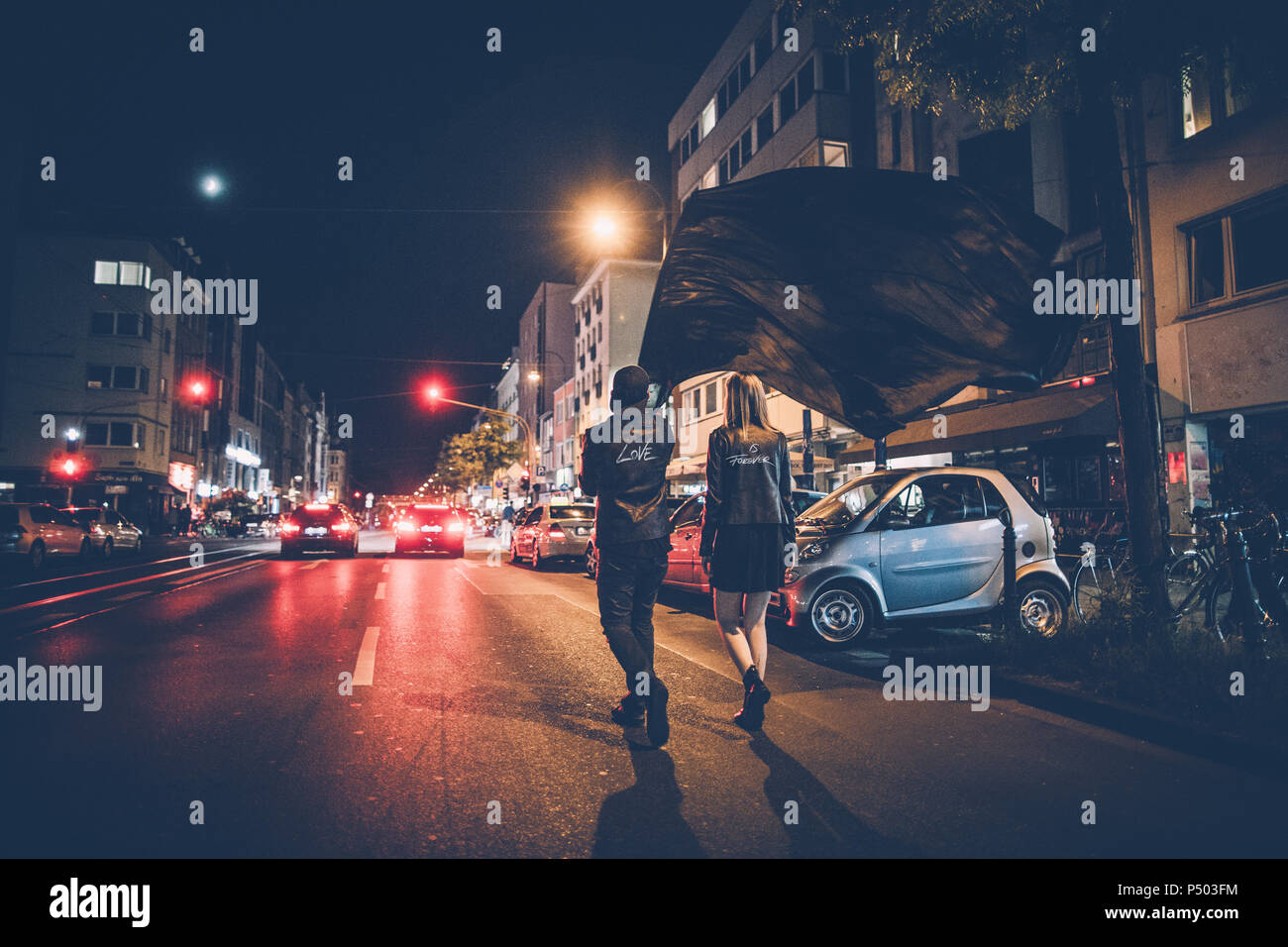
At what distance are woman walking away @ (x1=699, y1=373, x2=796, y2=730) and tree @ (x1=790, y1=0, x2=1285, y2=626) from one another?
3.65 meters

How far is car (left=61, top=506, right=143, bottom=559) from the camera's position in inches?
961

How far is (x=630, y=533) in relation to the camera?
4812 mm

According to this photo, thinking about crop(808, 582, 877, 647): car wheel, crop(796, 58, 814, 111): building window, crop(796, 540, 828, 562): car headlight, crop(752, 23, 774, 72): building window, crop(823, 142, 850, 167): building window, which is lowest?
crop(808, 582, 877, 647): car wheel

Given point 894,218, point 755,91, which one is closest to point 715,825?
→ point 894,218

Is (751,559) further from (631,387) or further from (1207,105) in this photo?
(1207,105)

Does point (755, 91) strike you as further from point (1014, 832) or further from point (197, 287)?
point (197, 287)

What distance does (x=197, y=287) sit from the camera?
58500mm

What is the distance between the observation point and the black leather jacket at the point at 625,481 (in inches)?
190

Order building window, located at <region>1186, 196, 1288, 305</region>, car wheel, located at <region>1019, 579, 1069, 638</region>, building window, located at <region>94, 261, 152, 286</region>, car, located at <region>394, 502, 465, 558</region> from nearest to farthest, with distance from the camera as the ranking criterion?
car wheel, located at <region>1019, 579, 1069, 638</region> → building window, located at <region>1186, 196, 1288, 305</region> → car, located at <region>394, 502, 465, 558</region> → building window, located at <region>94, 261, 152, 286</region>

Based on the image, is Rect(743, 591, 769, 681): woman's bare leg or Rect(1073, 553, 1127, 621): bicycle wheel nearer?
Rect(743, 591, 769, 681): woman's bare leg

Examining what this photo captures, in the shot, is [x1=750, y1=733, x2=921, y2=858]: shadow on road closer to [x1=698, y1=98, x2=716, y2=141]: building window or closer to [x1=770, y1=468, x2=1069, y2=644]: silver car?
[x1=770, y1=468, x2=1069, y2=644]: silver car

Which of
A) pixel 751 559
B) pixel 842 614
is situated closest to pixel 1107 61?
pixel 842 614

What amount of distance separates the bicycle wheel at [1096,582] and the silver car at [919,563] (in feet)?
0.79

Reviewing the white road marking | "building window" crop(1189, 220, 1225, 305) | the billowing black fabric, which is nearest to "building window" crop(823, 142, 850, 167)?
"building window" crop(1189, 220, 1225, 305)
